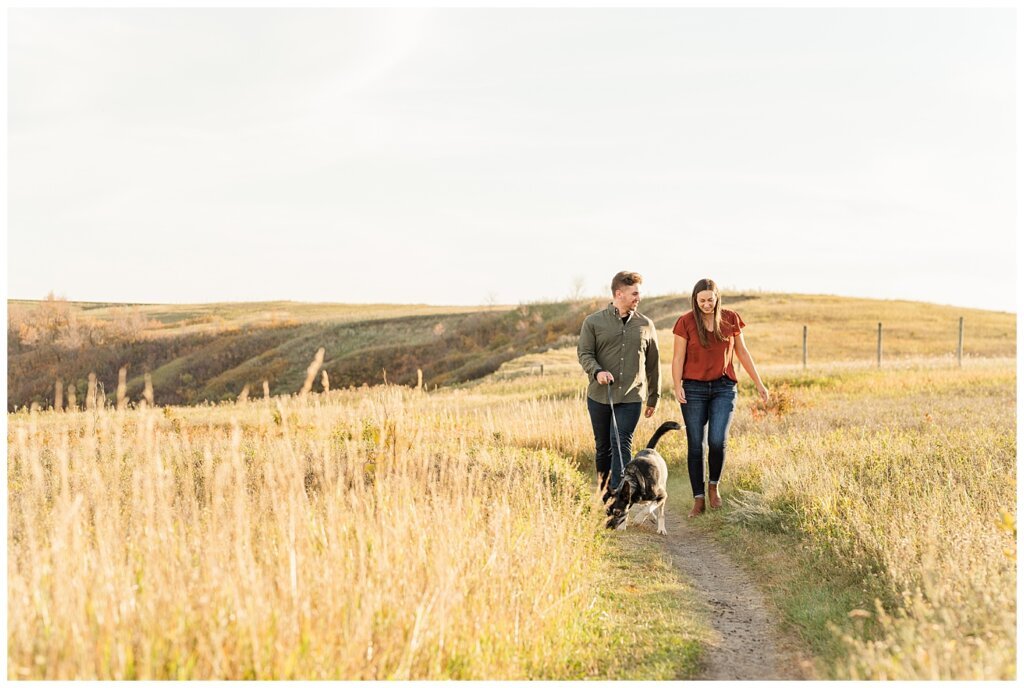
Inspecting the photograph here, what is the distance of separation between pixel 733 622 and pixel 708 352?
129 inches

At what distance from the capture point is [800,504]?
8.37 meters

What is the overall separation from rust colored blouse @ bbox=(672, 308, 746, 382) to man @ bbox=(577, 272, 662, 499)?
361 mm

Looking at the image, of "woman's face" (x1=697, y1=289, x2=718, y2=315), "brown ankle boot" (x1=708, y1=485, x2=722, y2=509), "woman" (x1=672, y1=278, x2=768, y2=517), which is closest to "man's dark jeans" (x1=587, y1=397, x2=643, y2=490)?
"woman" (x1=672, y1=278, x2=768, y2=517)

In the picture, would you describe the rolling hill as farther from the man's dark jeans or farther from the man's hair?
the man's hair

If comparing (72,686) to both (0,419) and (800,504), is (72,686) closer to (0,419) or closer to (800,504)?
(0,419)

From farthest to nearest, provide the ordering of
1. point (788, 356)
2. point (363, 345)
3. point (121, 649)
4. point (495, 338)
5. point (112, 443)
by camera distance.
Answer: point (363, 345)
point (495, 338)
point (788, 356)
point (112, 443)
point (121, 649)

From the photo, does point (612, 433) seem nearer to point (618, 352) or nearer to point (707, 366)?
point (618, 352)

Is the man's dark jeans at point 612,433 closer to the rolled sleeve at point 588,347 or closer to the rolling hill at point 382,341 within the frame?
Result: the rolled sleeve at point 588,347

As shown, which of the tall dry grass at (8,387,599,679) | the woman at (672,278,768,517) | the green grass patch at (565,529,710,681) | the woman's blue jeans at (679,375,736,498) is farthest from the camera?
the woman's blue jeans at (679,375,736,498)

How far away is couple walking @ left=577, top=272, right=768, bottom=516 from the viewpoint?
8.70 meters

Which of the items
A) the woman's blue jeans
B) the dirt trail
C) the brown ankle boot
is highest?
the woman's blue jeans

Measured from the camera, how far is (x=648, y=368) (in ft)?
29.8

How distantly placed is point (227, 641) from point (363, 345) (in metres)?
73.6

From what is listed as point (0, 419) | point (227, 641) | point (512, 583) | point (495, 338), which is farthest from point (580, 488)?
point (495, 338)
